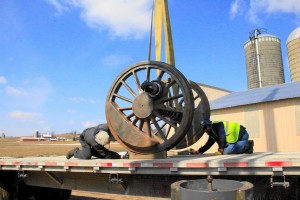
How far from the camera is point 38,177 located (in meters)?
6.89

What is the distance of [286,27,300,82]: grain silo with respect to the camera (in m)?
24.6

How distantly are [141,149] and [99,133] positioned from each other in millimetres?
920

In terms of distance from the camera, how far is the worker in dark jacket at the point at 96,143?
6703 mm

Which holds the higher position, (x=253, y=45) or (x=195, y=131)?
(x=253, y=45)

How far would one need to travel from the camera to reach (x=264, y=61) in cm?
2625

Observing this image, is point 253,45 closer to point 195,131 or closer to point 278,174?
point 195,131

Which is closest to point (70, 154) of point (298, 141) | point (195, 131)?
point (195, 131)

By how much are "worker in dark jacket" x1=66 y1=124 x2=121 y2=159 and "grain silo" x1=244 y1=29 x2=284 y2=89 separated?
21.5m

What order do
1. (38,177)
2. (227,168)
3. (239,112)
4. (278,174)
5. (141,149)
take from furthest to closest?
(239,112) < (38,177) < (141,149) < (227,168) < (278,174)

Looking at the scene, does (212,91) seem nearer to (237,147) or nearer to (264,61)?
(264,61)

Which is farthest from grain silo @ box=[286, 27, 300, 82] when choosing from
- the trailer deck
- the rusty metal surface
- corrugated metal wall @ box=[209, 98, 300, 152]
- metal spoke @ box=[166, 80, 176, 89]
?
the rusty metal surface

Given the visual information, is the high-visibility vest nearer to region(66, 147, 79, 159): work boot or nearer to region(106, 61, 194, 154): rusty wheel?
region(106, 61, 194, 154): rusty wheel

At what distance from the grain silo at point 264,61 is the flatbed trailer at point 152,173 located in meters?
21.5

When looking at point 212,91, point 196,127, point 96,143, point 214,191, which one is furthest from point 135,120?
point 212,91
